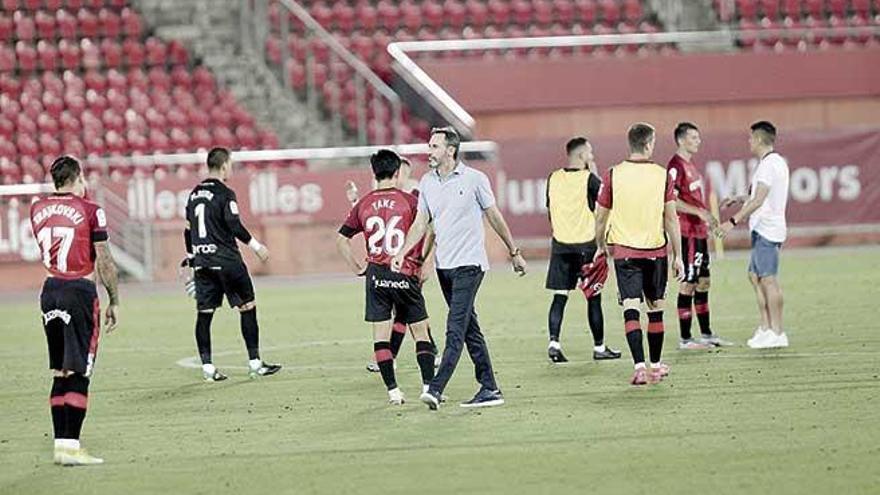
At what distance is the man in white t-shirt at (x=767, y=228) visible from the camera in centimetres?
1587

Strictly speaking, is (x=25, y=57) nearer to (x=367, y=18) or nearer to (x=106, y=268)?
(x=367, y=18)

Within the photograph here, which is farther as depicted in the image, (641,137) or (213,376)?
(213,376)

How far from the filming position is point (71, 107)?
31922mm

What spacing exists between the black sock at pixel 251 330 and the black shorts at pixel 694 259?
414 centimetres

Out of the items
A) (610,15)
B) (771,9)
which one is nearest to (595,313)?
(610,15)

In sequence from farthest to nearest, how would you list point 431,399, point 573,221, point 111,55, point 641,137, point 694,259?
1. point 111,55
2. point 694,259
3. point 573,221
4. point 641,137
5. point 431,399

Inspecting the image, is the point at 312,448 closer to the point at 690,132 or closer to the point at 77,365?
the point at 77,365

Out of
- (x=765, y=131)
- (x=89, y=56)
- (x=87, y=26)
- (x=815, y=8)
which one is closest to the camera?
(x=765, y=131)

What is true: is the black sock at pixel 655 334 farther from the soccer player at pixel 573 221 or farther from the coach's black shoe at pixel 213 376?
the coach's black shoe at pixel 213 376

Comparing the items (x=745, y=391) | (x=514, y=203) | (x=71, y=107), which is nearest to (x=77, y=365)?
(x=745, y=391)

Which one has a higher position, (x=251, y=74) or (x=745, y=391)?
(x=251, y=74)

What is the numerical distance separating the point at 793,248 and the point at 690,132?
1467cm

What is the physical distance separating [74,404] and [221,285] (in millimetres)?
4483

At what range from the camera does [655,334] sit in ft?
44.8
